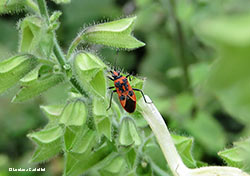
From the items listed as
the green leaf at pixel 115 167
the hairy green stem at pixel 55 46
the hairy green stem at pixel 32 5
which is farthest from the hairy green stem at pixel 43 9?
the green leaf at pixel 115 167

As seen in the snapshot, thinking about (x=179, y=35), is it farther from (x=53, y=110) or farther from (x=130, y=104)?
(x=130, y=104)

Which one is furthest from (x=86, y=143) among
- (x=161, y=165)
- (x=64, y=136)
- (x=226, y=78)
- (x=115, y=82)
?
(x=226, y=78)

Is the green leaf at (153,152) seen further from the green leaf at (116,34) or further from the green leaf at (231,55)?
the green leaf at (231,55)

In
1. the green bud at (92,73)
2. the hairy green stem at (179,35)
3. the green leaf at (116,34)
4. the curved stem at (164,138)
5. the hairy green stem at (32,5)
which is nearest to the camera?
the curved stem at (164,138)

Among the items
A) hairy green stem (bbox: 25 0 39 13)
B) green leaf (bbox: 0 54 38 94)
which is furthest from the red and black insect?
hairy green stem (bbox: 25 0 39 13)

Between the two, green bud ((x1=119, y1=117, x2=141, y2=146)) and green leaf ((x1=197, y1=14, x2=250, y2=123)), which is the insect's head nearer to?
green bud ((x1=119, y1=117, x2=141, y2=146))

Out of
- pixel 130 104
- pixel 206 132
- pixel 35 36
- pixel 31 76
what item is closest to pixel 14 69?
pixel 31 76
